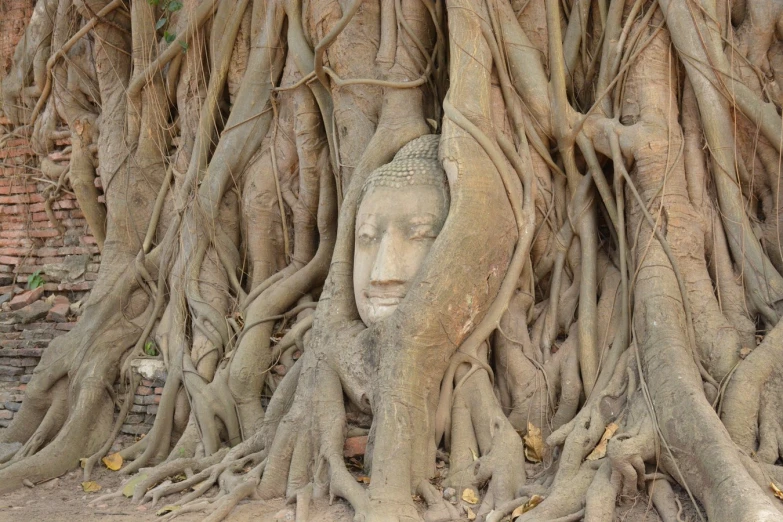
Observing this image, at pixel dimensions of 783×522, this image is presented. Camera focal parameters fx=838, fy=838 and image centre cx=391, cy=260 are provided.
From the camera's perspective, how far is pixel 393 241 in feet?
13.6

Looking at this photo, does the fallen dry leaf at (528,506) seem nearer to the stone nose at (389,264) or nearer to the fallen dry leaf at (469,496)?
the fallen dry leaf at (469,496)

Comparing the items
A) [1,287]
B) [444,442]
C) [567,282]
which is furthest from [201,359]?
[1,287]

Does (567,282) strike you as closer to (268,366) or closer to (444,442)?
(444,442)

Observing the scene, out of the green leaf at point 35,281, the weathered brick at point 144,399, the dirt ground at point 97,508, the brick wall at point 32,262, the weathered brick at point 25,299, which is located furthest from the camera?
the green leaf at point 35,281

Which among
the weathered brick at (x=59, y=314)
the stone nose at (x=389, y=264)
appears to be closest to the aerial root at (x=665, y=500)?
the stone nose at (x=389, y=264)

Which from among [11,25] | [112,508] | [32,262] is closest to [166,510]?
[112,508]

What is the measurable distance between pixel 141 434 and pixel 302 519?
2064mm

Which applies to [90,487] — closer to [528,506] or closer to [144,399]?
[144,399]

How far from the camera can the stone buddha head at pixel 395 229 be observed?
409cm

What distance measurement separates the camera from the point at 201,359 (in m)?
5.14

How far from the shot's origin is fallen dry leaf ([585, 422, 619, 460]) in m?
3.57

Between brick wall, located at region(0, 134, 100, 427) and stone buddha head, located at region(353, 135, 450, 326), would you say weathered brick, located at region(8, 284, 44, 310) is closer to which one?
brick wall, located at region(0, 134, 100, 427)

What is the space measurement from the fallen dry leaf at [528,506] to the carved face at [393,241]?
114 centimetres

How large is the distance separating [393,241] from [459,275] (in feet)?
1.37
